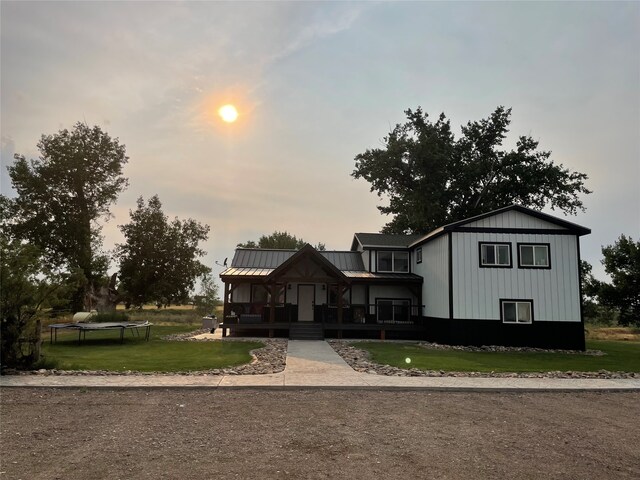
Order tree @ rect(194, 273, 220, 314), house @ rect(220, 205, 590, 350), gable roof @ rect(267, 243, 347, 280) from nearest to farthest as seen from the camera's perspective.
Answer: house @ rect(220, 205, 590, 350) → gable roof @ rect(267, 243, 347, 280) → tree @ rect(194, 273, 220, 314)

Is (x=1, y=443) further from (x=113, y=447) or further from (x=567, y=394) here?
(x=567, y=394)

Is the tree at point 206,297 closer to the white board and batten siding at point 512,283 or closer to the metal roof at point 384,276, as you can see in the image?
the metal roof at point 384,276

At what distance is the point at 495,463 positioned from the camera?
18.2 feet

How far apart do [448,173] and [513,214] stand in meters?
20.6

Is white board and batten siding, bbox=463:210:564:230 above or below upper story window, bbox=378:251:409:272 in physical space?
above

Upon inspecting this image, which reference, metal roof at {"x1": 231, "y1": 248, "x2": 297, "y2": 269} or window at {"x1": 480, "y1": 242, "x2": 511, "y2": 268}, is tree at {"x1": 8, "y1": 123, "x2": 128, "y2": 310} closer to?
metal roof at {"x1": 231, "y1": 248, "x2": 297, "y2": 269}

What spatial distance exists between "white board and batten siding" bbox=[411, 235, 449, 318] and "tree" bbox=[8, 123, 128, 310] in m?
26.5

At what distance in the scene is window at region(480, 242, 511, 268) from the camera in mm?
21266

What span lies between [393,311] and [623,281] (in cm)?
1134

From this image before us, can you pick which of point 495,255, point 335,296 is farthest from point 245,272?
point 495,255

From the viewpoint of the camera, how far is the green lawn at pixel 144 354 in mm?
12823

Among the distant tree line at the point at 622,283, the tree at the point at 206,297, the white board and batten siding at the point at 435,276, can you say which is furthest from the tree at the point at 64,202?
the distant tree line at the point at 622,283

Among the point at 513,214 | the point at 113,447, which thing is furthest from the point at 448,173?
the point at 113,447

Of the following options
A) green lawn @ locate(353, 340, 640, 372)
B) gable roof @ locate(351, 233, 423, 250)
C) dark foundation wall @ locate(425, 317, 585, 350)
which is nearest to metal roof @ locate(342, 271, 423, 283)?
gable roof @ locate(351, 233, 423, 250)
